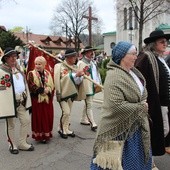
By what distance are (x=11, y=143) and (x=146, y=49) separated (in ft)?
8.88

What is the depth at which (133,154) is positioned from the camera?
343cm

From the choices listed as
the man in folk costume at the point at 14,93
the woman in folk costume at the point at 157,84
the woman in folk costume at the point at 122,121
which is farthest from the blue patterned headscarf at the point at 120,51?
the man in folk costume at the point at 14,93

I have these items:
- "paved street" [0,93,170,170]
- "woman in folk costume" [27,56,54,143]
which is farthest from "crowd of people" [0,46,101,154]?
"paved street" [0,93,170,170]

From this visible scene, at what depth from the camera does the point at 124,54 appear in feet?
11.1

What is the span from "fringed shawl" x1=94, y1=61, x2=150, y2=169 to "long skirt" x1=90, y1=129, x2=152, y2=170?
86mm

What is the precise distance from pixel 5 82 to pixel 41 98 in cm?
87

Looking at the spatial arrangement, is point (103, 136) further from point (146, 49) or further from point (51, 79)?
point (51, 79)

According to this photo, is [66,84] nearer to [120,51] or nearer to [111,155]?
[120,51]

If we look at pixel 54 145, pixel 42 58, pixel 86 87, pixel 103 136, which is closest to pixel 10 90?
pixel 42 58

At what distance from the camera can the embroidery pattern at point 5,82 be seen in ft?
17.7

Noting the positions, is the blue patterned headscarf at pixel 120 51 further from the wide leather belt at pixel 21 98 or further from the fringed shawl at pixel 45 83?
the fringed shawl at pixel 45 83

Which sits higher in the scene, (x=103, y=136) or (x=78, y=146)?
(x=103, y=136)

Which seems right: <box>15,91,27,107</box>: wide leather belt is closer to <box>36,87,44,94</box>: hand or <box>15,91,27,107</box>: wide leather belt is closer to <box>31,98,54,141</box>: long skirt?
<box>36,87,44,94</box>: hand

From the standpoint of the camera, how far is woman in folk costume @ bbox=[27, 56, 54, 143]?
19.6 feet
